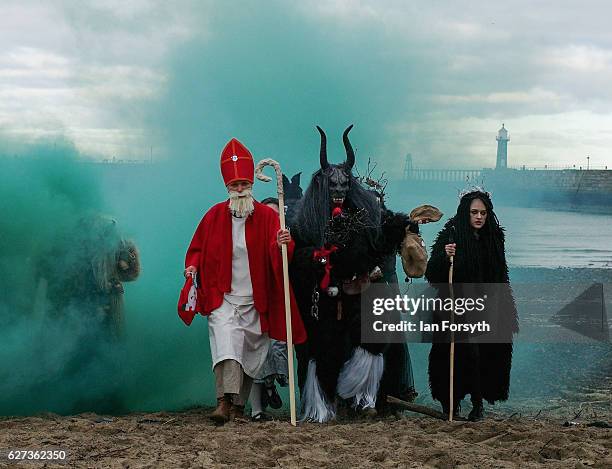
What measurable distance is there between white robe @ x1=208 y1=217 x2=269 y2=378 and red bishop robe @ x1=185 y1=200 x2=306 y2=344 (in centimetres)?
4

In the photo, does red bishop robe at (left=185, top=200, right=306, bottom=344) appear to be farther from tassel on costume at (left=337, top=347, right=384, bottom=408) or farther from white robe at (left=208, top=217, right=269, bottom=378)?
tassel on costume at (left=337, top=347, right=384, bottom=408)

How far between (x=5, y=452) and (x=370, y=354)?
2.76 m

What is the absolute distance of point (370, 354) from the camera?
7.50m

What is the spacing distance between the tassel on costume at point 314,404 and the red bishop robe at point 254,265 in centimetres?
31

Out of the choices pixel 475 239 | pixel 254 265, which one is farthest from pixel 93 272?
pixel 475 239

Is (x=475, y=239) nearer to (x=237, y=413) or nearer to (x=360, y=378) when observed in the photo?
(x=360, y=378)

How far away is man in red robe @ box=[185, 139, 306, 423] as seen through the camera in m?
7.33

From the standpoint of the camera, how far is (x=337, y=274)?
291 inches

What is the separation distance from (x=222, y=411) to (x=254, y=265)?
1.08 meters

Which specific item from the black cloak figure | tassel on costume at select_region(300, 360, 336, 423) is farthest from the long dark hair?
tassel on costume at select_region(300, 360, 336, 423)

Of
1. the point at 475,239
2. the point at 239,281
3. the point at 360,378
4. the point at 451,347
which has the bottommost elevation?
the point at 360,378

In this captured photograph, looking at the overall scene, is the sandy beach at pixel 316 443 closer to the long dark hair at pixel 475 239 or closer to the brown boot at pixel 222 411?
the brown boot at pixel 222 411

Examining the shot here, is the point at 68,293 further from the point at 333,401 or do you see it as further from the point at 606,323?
the point at 606,323

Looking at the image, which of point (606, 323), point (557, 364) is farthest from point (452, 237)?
point (606, 323)
